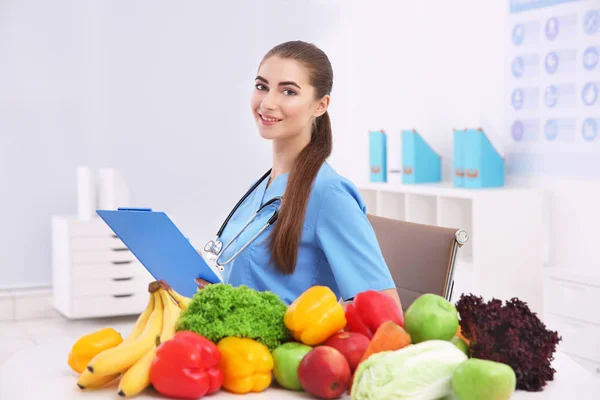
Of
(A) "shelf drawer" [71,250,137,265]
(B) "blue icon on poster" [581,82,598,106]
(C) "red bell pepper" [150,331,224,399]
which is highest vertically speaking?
(B) "blue icon on poster" [581,82,598,106]

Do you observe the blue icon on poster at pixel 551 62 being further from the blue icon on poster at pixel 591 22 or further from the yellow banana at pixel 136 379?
the yellow banana at pixel 136 379

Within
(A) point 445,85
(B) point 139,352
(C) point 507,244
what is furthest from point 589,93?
(B) point 139,352

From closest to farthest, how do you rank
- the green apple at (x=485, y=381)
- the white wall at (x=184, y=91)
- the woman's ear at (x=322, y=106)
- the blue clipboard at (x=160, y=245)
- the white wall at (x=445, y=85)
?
the green apple at (x=485, y=381) → the blue clipboard at (x=160, y=245) → the woman's ear at (x=322, y=106) → the white wall at (x=445, y=85) → the white wall at (x=184, y=91)

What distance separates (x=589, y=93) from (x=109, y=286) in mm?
3091

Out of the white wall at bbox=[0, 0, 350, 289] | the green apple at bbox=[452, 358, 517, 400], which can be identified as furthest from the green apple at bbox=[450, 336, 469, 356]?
the white wall at bbox=[0, 0, 350, 289]

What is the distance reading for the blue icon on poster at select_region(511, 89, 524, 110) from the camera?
4.62 meters

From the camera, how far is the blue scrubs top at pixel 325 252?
6.64 ft

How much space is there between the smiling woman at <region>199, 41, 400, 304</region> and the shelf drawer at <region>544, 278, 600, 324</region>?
1923 millimetres

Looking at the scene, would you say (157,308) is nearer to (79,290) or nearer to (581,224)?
(581,224)

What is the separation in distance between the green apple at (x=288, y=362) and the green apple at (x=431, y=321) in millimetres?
175

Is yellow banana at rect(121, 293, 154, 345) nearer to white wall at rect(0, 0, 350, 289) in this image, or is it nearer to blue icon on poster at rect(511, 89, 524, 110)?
blue icon on poster at rect(511, 89, 524, 110)

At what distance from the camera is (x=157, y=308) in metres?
1.52

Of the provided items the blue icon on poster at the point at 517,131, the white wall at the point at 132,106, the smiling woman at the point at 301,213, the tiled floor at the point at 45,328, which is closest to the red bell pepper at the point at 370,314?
the smiling woman at the point at 301,213

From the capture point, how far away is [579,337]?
3781mm
